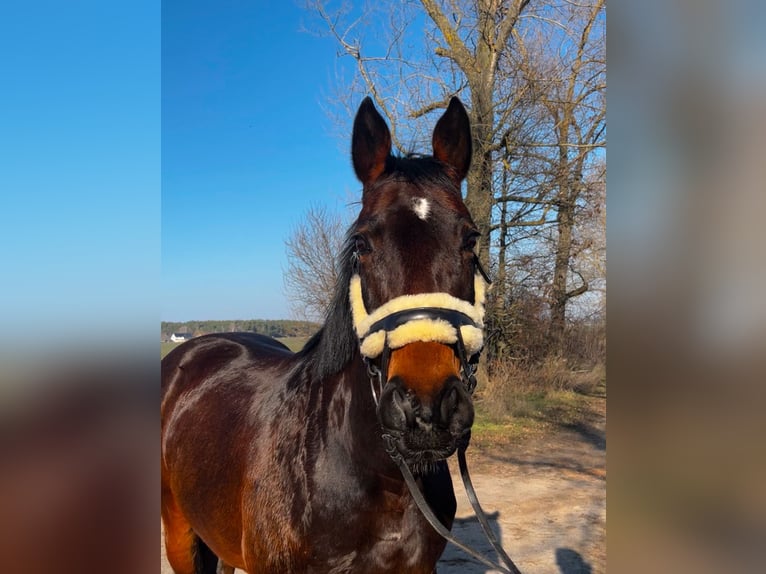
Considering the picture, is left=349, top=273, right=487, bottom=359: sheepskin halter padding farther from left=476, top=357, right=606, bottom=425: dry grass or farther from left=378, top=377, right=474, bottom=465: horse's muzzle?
left=476, top=357, right=606, bottom=425: dry grass

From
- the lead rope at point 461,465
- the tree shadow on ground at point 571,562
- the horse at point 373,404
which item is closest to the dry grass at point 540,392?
the tree shadow on ground at point 571,562

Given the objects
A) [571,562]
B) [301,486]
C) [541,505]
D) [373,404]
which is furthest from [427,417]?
[541,505]

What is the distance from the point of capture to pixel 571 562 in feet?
14.6

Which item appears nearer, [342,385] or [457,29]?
[342,385]

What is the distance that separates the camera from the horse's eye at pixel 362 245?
5.82 ft

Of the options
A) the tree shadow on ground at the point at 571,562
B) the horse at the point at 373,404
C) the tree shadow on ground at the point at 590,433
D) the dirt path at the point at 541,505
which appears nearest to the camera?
the horse at the point at 373,404

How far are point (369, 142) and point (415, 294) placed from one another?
0.80 meters

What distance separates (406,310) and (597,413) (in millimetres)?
10828

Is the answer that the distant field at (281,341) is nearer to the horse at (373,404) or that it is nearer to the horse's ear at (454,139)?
the horse at (373,404)

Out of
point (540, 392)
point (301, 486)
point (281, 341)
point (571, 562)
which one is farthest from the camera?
point (540, 392)
